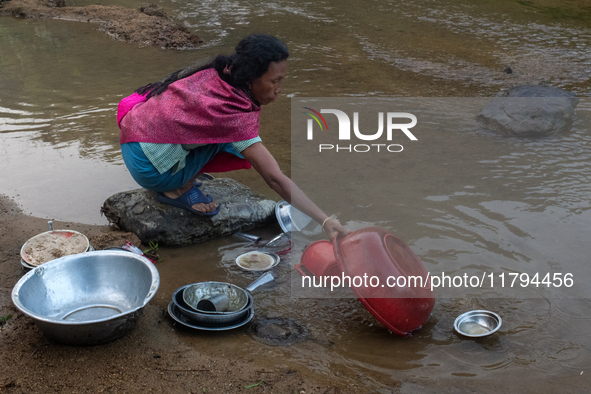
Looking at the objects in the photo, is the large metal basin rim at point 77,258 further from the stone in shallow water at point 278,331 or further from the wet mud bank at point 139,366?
the stone in shallow water at point 278,331

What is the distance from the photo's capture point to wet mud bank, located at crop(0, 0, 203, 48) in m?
8.81

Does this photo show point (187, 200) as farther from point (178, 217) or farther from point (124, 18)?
point (124, 18)

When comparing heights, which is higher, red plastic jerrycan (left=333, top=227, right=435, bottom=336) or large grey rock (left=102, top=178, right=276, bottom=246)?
red plastic jerrycan (left=333, top=227, right=435, bottom=336)

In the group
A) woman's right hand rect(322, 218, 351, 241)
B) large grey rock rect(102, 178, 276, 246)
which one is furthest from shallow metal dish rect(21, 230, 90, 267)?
woman's right hand rect(322, 218, 351, 241)

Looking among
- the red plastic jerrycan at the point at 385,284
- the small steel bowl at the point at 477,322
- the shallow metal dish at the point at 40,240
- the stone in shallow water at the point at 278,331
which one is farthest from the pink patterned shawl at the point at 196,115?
the small steel bowl at the point at 477,322

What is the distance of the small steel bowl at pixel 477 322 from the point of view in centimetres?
272

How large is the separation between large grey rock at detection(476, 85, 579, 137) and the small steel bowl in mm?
3149

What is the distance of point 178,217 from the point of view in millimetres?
3637

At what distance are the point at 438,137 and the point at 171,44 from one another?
5.29 metres

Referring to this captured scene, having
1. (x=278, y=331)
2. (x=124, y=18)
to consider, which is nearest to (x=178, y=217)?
(x=278, y=331)

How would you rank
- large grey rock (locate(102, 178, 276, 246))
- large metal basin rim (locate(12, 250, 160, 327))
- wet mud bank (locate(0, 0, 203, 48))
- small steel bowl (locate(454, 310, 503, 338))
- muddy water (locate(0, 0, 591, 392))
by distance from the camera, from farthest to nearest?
1. wet mud bank (locate(0, 0, 203, 48))
2. large grey rock (locate(102, 178, 276, 246))
3. small steel bowl (locate(454, 310, 503, 338))
4. muddy water (locate(0, 0, 591, 392))
5. large metal basin rim (locate(12, 250, 160, 327))

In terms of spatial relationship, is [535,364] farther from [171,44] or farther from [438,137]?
[171,44]

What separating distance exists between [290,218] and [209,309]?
1.27 meters

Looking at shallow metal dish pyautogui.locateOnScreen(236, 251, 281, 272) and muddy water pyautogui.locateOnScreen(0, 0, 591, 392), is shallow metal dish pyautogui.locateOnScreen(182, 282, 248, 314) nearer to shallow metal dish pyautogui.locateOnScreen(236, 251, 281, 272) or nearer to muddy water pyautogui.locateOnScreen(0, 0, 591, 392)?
muddy water pyautogui.locateOnScreen(0, 0, 591, 392)
